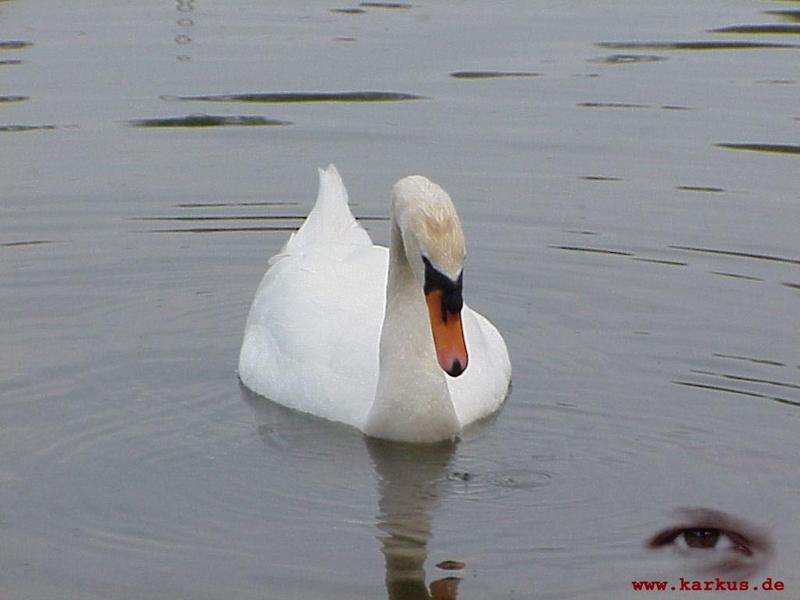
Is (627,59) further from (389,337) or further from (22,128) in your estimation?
(389,337)

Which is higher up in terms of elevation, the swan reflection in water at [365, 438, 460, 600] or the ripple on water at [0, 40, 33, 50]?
the ripple on water at [0, 40, 33, 50]

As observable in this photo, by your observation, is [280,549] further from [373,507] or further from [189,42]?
[189,42]

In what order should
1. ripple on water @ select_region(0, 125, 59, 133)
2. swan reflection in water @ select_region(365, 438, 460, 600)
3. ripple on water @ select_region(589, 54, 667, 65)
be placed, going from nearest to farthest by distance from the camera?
swan reflection in water @ select_region(365, 438, 460, 600) < ripple on water @ select_region(0, 125, 59, 133) < ripple on water @ select_region(589, 54, 667, 65)

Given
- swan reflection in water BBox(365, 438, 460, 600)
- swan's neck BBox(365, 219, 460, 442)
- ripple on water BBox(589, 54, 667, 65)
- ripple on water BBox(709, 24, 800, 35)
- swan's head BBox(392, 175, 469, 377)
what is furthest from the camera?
ripple on water BBox(709, 24, 800, 35)

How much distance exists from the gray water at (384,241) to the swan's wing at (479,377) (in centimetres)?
12

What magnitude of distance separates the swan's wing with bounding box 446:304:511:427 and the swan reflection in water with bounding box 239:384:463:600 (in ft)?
1.14

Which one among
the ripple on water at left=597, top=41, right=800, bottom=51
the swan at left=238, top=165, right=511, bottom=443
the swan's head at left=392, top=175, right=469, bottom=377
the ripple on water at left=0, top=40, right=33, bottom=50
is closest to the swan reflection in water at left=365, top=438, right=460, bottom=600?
the swan at left=238, top=165, right=511, bottom=443

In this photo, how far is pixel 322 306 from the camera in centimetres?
1105

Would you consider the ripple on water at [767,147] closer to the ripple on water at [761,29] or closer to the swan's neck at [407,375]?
the ripple on water at [761,29]

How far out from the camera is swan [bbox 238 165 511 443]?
30.4 feet

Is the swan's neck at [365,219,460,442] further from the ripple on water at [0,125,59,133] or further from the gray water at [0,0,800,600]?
the ripple on water at [0,125,59,133]

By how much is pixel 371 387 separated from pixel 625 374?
1.54 metres

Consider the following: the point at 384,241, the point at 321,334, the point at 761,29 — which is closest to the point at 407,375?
the point at 321,334

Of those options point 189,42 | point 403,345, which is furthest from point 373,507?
point 189,42
